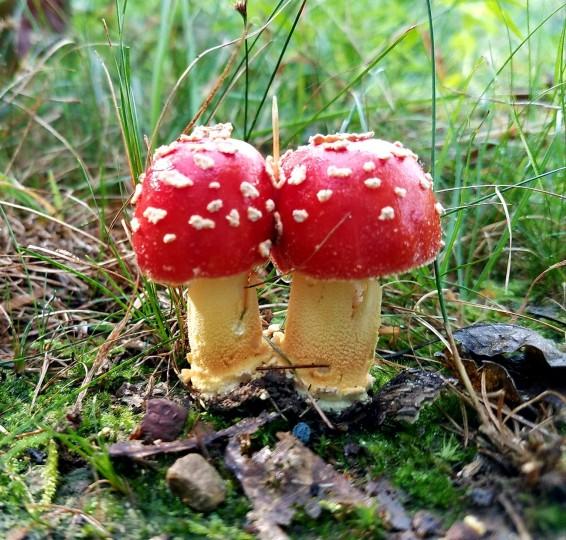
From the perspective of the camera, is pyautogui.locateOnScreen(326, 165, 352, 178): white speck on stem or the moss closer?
the moss

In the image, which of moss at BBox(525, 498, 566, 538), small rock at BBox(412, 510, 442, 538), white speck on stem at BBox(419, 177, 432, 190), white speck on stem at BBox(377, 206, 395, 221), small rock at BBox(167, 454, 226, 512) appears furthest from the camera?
white speck on stem at BBox(419, 177, 432, 190)

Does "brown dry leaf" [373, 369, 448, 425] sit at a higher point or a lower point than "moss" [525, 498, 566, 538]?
lower

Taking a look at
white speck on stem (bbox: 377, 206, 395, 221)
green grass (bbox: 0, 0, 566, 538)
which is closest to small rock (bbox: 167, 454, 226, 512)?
green grass (bbox: 0, 0, 566, 538)

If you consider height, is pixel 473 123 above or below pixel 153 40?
below

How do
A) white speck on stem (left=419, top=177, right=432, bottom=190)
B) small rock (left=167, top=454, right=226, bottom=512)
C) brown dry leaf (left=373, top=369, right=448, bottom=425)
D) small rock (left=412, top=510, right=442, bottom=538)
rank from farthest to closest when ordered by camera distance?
brown dry leaf (left=373, top=369, right=448, bottom=425) → white speck on stem (left=419, top=177, right=432, bottom=190) → small rock (left=167, top=454, right=226, bottom=512) → small rock (left=412, top=510, right=442, bottom=538)

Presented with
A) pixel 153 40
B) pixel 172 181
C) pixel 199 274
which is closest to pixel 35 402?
pixel 199 274

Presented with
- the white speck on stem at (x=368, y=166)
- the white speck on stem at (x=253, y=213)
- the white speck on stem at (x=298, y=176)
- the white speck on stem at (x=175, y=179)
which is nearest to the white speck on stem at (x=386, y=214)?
the white speck on stem at (x=368, y=166)

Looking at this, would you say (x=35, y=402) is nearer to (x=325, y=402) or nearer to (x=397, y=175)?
(x=325, y=402)

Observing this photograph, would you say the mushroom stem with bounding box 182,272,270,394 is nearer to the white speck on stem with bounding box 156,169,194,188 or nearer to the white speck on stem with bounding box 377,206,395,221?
the white speck on stem with bounding box 156,169,194,188
